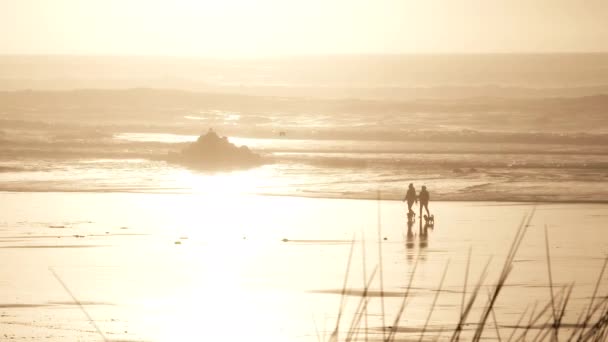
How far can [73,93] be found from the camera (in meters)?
57.9

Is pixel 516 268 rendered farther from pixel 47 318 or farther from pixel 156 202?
pixel 156 202

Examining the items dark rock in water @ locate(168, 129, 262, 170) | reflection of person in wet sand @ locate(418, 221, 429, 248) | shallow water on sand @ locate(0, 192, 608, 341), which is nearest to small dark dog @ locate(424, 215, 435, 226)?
reflection of person in wet sand @ locate(418, 221, 429, 248)

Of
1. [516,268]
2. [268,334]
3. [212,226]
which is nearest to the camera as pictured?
[268,334]

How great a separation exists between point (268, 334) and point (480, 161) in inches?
805

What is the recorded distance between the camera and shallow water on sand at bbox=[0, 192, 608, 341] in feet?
33.2

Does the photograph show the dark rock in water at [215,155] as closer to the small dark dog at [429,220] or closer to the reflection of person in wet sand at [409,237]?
the small dark dog at [429,220]

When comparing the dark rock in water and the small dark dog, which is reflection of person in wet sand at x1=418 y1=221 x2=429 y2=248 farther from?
the dark rock in water

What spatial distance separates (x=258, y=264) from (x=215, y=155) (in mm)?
15512

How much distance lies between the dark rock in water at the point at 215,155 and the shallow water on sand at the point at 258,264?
24.8 ft

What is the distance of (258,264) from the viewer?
530 inches

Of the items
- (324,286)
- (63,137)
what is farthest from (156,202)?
(63,137)

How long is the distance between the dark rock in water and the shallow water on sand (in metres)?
7.55

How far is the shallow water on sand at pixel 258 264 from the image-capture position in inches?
399

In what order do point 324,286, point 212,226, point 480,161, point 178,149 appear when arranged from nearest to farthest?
point 324,286 → point 212,226 → point 480,161 → point 178,149
